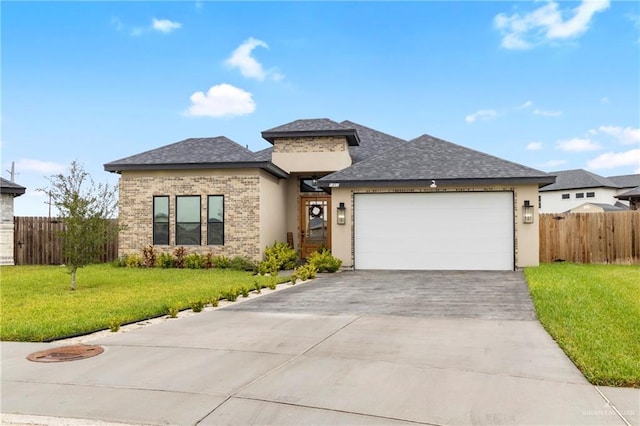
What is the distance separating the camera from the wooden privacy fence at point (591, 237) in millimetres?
18938

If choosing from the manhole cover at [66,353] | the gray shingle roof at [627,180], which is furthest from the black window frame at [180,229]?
the gray shingle roof at [627,180]

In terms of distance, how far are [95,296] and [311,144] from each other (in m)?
11.2

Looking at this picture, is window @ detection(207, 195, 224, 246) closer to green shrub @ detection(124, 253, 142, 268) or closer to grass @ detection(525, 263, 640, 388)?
green shrub @ detection(124, 253, 142, 268)

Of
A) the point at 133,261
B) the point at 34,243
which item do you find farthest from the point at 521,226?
the point at 34,243

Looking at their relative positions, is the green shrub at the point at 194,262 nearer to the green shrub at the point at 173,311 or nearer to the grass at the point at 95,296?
the grass at the point at 95,296

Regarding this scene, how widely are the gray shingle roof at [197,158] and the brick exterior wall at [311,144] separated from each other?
46.7 inches

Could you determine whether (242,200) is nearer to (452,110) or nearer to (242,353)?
(452,110)

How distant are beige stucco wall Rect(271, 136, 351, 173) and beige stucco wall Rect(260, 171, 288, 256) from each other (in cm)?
95

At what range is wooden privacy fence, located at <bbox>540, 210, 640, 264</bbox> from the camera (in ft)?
62.1

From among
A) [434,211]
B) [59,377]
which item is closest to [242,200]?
[434,211]

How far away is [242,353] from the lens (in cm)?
595

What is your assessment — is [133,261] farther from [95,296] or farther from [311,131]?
[311,131]

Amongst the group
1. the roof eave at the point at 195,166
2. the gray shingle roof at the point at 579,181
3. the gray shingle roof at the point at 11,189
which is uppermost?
the gray shingle roof at the point at 579,181

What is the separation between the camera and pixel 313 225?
69.6 ft
